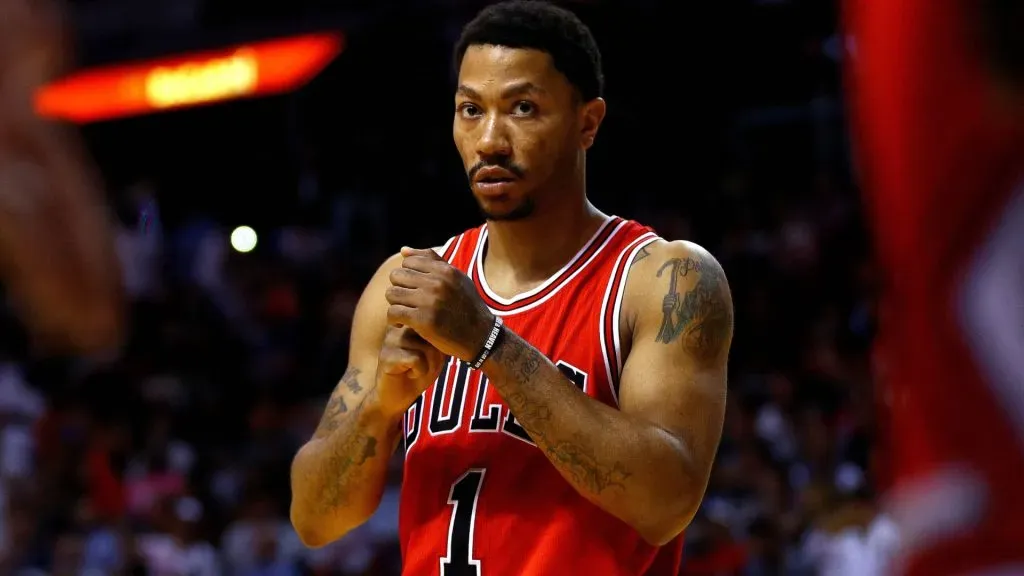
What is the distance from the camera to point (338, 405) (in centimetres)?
396

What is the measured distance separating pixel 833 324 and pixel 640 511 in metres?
6.91

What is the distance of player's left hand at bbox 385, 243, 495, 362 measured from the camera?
133 inches

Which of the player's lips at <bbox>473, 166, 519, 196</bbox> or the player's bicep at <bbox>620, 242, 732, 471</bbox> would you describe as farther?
the player's lips at <bbox>473, 166, 519, 196</bbox>

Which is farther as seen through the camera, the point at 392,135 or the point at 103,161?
the point at 103,161

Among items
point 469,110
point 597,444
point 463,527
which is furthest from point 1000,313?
point 469,110

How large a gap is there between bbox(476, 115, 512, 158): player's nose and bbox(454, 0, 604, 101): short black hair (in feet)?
0.78

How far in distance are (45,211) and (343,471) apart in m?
2.20

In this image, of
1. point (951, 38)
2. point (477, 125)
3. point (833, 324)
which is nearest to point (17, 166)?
point (951, 38)

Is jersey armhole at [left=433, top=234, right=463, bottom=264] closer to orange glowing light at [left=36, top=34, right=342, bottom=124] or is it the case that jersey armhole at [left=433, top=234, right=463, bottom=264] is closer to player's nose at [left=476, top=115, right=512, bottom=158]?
player's nose at [left=476, top=115, right=512, bottom=158]

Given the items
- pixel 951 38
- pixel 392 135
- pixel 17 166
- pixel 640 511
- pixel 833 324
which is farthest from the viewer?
pixel 392 135

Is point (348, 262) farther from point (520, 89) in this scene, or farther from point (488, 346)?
point (488, 346)

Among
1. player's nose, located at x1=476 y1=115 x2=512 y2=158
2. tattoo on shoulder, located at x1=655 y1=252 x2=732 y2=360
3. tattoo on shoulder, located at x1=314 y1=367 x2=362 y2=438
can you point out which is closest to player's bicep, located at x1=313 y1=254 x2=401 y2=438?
tattoo on shoulder, located at x1=314 y1=367 x2=362 y2=438

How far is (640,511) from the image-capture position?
11.1 ft

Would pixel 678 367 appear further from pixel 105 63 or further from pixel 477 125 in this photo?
pixel 105 63
